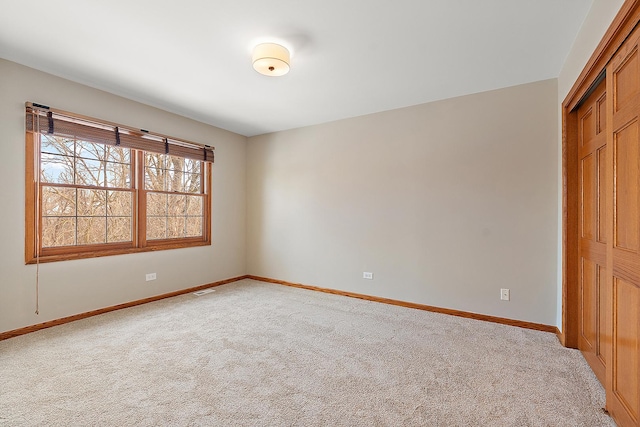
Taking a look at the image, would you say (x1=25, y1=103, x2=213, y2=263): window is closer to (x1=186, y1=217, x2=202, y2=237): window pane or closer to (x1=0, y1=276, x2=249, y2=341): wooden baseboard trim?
(x1=186, y1=217, x2=202, y2=237): window pane

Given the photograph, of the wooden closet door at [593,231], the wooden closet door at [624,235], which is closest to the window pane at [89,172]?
the wooden closet door at [624,235]

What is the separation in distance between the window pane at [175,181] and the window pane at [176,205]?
103mm

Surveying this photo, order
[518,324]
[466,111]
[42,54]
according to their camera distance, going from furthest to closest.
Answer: [466,111] → [518,324] → [42,54]

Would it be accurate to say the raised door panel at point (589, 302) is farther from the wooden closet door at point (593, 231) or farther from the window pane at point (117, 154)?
the window pane at point (117, 154)

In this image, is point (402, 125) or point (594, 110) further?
point (402, 125)

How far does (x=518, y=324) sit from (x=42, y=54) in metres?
5.35

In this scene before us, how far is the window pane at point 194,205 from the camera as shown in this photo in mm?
4586

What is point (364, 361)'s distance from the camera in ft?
7.82

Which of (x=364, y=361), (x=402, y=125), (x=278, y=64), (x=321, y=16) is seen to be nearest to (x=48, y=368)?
(x=364, y=361)

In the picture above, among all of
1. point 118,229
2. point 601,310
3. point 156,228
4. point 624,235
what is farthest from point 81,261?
point 601,310

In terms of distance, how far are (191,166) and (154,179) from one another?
0.64 meters

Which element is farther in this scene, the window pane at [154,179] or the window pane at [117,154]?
the window pane at [154,179]

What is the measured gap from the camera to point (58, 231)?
321 cm

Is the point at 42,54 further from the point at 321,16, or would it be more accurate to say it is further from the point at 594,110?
the point at 594,110
